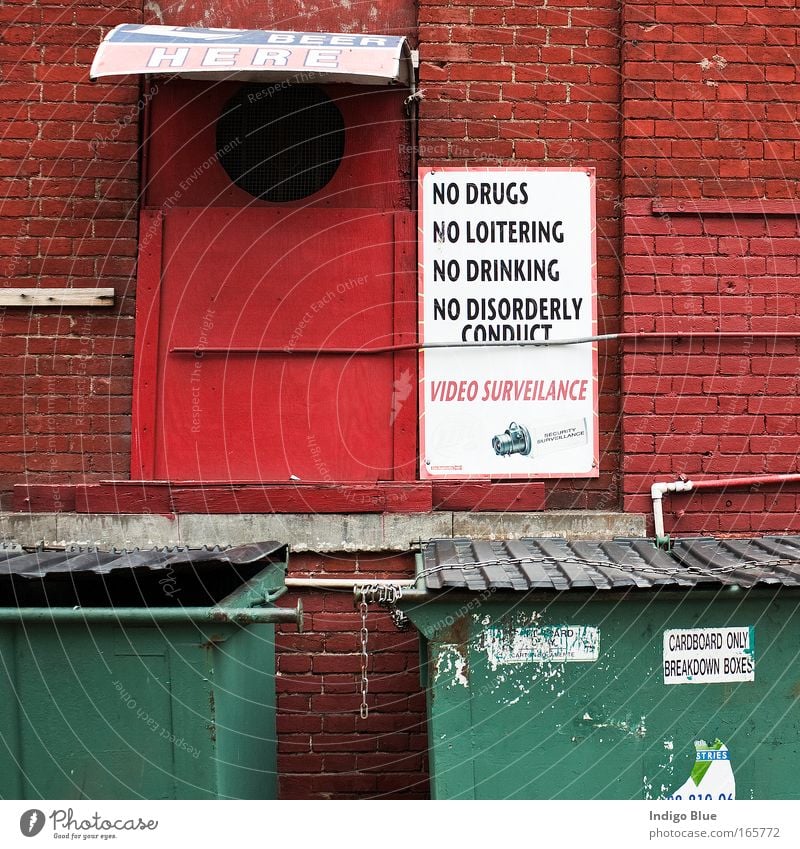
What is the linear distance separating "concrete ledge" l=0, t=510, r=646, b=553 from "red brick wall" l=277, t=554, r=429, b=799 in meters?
0.11

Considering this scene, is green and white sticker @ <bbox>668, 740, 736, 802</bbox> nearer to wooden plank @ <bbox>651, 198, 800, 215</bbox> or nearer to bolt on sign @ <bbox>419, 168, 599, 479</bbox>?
bolt on sign @ <bbox>419, 168, 599, 479</bbox>

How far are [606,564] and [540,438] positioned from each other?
1800 mm

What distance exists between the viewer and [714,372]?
5.59 metres

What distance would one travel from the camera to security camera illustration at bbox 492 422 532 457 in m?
5.57

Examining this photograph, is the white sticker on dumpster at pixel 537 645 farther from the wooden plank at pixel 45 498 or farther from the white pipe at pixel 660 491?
the wooden plank at pixel 45 498

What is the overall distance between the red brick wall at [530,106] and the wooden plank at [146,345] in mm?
1678

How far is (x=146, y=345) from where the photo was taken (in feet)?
18.4

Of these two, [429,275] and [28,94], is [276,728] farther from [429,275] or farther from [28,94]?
[28,94]

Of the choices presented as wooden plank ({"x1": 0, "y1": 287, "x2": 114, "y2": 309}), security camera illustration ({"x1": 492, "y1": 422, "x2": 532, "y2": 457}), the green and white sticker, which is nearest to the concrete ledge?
security camera illustration ({"x1": 492, "y1": 422, "x2": 532, "y2": 457})

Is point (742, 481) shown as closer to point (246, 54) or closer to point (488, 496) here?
point (488, 496)

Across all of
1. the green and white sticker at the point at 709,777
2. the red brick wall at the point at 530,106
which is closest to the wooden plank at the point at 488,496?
the red brick wall at the point at 530,106

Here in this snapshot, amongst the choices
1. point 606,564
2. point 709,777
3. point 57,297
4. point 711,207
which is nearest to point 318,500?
point 57,297

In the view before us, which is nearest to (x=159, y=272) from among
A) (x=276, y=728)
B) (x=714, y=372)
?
(x=276, y=728)

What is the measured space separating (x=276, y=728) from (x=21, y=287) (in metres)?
2.93
